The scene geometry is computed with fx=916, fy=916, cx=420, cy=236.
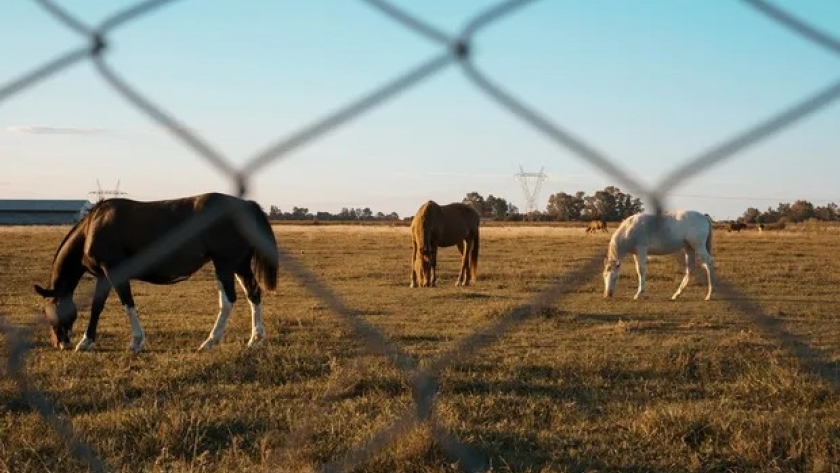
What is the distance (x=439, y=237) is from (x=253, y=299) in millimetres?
8557

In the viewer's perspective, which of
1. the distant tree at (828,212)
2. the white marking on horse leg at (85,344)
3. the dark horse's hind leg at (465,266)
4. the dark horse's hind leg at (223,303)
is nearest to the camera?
the distant tree at (828,212)

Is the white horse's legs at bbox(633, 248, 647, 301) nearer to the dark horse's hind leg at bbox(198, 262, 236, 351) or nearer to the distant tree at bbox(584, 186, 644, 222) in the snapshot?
the dark horse's hind leg at bbox(198, 262, 236, 351)

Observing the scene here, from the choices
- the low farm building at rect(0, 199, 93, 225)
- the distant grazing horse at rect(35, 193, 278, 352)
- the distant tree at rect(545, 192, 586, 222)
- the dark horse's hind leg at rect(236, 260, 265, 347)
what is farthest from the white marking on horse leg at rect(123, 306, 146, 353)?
the low farm building at rect(0, 199, 93, 225)

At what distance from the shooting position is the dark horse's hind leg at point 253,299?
743 cm

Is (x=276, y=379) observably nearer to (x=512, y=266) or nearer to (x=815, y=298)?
(x=815, y=298)

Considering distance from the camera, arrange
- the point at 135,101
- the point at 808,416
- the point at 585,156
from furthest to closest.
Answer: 1. the point at 808,416
2. the point at 135,101
3. the point at 585,156

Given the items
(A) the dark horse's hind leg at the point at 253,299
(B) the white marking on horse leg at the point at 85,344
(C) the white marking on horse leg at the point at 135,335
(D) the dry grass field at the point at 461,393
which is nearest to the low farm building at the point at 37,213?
(D) the dry grass field at the point at 461,393

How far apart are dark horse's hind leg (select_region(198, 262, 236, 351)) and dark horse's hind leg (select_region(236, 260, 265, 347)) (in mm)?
174

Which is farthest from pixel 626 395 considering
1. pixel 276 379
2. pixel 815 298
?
pixel 815 298

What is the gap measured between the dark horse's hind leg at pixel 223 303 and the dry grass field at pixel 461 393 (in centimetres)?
20

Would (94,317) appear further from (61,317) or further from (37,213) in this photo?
(37,213)

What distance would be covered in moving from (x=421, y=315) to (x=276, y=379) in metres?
4.64

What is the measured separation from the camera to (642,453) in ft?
12.4

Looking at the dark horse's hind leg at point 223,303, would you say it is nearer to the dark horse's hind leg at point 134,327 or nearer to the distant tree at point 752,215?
the dark horse's hind leg at point 134,327
